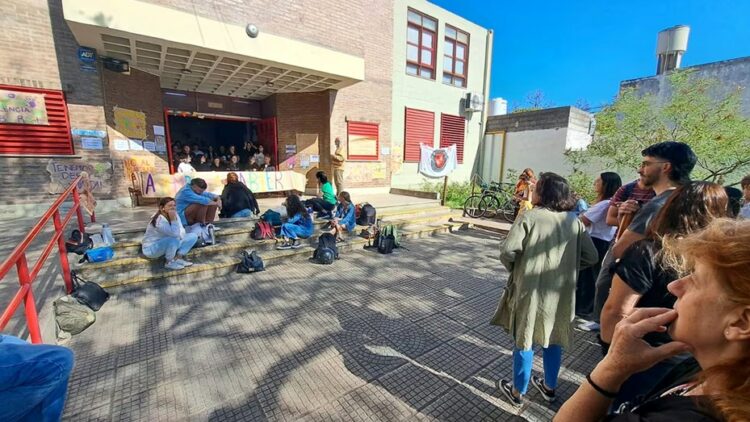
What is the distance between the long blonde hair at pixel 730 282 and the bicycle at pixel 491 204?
892 cm

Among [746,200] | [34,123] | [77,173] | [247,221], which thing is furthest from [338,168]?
[746,200]

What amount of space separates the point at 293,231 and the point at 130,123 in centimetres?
534

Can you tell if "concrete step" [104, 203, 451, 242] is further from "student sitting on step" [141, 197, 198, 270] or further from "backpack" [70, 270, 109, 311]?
"backpack" [70, 270, 109, 311]

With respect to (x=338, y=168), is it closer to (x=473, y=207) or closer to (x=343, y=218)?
(x=343, y=218)

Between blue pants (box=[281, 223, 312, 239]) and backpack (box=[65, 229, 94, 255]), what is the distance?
9.10 ft

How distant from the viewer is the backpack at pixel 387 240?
21.0ft

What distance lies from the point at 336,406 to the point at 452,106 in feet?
44.0

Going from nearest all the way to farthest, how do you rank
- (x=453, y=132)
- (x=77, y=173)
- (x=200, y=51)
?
(x=200, y=51)
(x=77, y=173)
(x=453, y=132)

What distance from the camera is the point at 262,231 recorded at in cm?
607

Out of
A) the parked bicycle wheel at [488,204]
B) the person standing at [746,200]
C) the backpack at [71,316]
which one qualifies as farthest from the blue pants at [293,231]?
the person standing at [746,200]

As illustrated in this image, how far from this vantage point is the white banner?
1302 cm

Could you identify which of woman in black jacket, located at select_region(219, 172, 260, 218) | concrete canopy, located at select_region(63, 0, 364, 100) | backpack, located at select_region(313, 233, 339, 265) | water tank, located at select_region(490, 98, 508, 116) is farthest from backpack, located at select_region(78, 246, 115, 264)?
water tank, located at select_region(490, 98, 508, 116)

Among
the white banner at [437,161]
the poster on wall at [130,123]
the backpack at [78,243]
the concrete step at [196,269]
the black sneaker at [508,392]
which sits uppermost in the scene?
the poster on wall at [130,123]

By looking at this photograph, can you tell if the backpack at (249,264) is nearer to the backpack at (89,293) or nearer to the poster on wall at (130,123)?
the backpack at (89,293)
